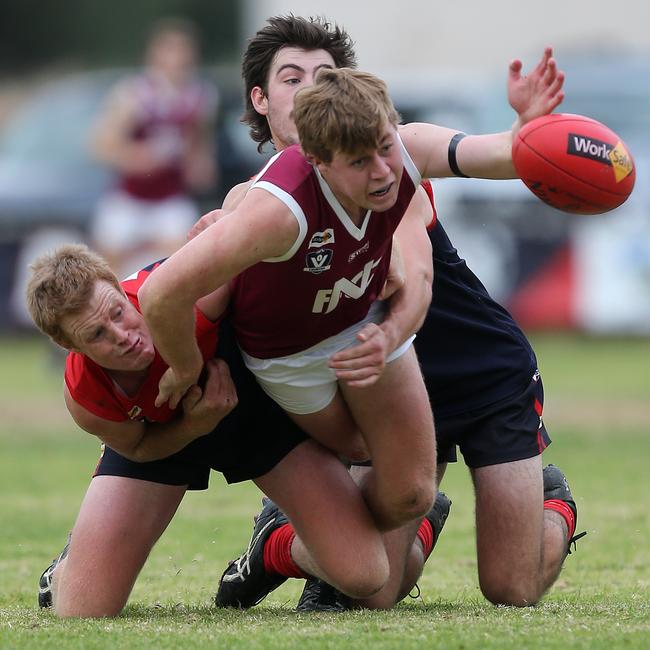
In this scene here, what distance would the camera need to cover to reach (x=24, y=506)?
8.03 meters

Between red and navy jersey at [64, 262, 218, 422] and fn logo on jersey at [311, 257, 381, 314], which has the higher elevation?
fn logo on jersey at [311, 257, 381, 314]

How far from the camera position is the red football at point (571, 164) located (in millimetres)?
4918

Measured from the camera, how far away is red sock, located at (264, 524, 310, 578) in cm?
549

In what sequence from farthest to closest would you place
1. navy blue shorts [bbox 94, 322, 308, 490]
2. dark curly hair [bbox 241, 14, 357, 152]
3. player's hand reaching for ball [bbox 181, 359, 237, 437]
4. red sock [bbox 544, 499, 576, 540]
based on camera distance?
red sock [bbox 544, 499, 576, 540], dark curly hair [bbox 241, 14, 357, 152], navy blue shorts [bbox 94, 322, 308, 490], player's hand reaching for ball [bbox 181, 359, 237, 437]

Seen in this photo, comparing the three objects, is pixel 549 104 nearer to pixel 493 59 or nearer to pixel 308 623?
pixel 308 623

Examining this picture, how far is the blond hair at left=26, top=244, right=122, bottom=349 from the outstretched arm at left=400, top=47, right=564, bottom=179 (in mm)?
1142

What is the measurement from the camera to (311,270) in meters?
4.71

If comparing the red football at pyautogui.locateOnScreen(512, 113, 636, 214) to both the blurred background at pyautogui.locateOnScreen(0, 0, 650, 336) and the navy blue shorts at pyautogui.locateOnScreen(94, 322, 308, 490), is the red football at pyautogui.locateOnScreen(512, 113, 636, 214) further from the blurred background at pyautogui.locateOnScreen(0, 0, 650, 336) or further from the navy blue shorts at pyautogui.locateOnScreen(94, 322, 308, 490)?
the blurred background at pyautogui.locateOnScreen(0, 0, 650, 336)

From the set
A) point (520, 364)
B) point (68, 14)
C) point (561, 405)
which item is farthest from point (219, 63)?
point (520, 364)

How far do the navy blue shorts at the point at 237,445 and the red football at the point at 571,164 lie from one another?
4.08ft

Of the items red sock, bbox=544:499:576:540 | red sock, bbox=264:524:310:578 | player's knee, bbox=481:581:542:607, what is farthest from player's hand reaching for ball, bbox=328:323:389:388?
red sock, bbox=544:499:576:540

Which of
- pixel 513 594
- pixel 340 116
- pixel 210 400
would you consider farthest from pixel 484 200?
pixel 340 116

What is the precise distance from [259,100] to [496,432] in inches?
62.7

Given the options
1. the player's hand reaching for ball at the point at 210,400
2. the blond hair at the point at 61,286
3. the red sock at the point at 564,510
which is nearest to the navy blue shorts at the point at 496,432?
the red sock at the point at 564,510
